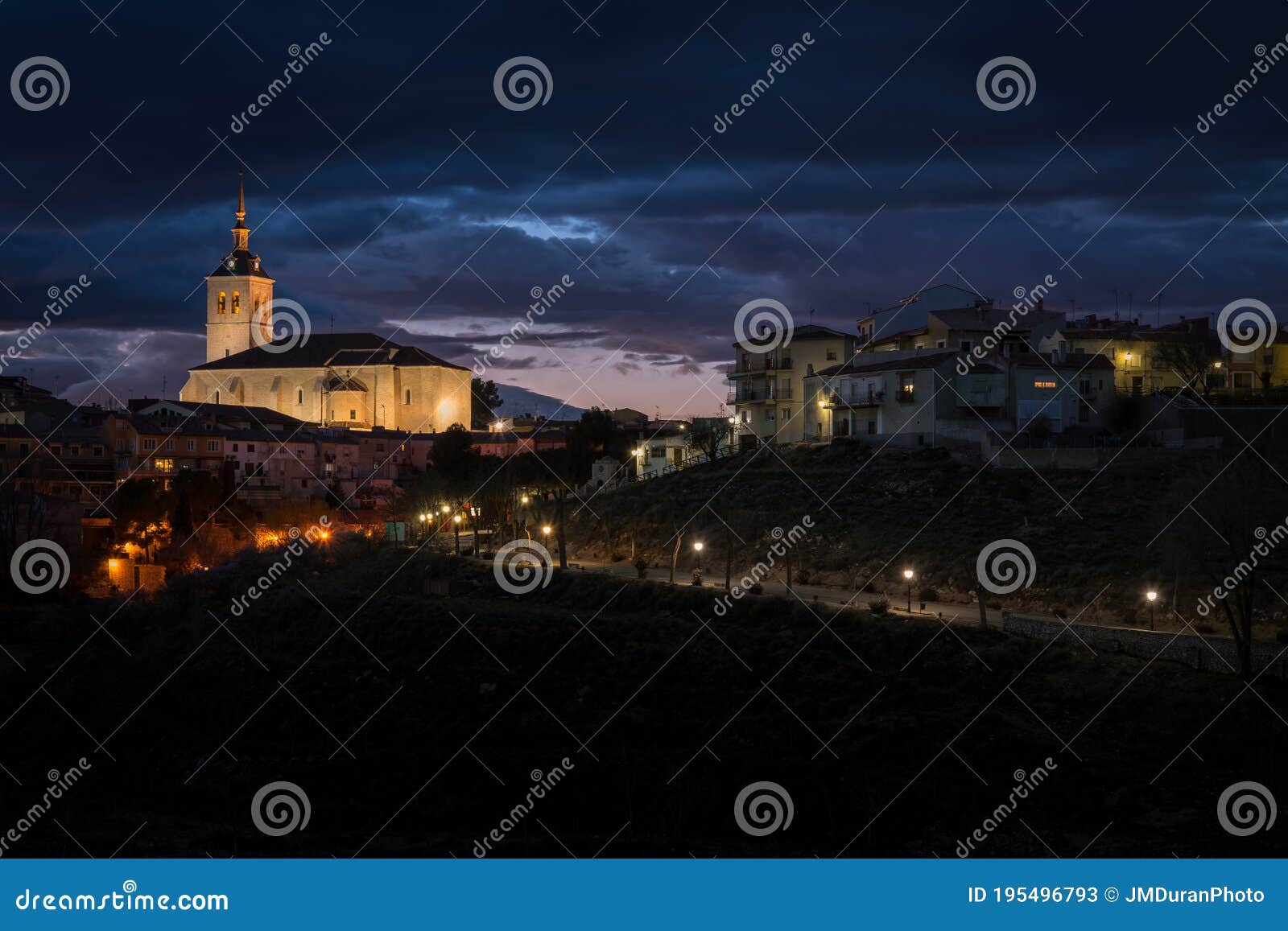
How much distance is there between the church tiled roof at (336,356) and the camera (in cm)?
8531

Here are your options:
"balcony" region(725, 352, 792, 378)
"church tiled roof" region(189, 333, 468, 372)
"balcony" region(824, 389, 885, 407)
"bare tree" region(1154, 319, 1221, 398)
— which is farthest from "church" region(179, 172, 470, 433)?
"bare tree" region(1154, 319, 1221, 398)

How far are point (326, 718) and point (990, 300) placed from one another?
33163 millimetres

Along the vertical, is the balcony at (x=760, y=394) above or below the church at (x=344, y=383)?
below

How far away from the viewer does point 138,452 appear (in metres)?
62.8

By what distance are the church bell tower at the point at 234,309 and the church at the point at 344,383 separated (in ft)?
24.3

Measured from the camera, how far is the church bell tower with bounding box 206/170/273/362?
320ft

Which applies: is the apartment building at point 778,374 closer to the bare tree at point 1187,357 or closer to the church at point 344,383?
the bare tree at point 1187,357

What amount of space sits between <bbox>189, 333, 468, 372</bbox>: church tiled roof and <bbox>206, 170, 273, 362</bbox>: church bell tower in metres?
8.18

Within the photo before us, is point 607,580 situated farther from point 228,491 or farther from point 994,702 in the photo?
point 228,491

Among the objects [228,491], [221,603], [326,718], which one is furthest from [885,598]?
[228,491]

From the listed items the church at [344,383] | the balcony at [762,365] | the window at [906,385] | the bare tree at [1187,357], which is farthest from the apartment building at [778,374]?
the church at [344,383]

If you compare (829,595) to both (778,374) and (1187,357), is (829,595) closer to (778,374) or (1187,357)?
(778,374)

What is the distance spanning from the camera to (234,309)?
98.1m

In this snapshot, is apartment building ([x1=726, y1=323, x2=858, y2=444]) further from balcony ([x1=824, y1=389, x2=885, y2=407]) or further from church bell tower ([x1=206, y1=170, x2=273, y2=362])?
church bell tower ([x1=206, y1=170, x2=273, y2=362])
